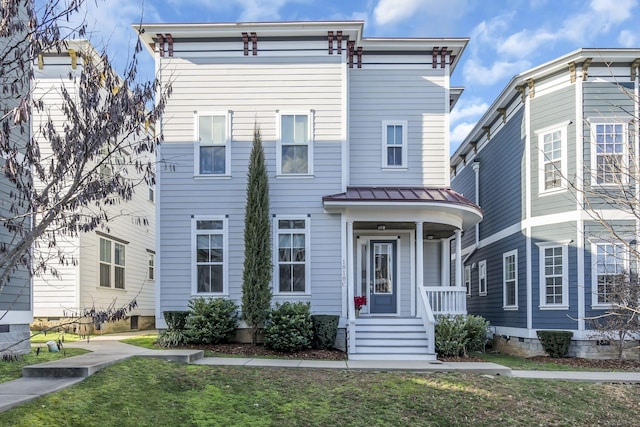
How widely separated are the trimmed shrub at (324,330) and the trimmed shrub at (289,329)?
17cm

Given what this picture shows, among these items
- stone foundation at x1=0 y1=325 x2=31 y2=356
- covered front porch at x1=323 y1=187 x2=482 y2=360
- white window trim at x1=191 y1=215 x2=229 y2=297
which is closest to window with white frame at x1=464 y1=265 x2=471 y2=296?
covered front porch at x1=323 y1=187 x2=482 y2=360

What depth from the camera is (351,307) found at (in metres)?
11.4

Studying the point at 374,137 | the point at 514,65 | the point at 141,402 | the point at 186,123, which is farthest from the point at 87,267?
the point at 514,65

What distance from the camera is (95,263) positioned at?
51.8 ft

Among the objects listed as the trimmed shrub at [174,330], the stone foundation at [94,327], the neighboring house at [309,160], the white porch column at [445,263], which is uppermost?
the neighboring house at [309,160]

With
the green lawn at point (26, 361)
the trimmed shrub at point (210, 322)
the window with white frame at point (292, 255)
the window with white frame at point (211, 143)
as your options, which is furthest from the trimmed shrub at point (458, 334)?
the green lawn at point (26, 361)

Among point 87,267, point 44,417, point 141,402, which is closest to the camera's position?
point 44,417

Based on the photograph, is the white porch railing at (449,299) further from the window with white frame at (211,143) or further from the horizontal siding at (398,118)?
the window with white frame at (211,143)

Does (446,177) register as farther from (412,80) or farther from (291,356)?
(291,356)

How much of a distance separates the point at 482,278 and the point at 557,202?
17.9ft

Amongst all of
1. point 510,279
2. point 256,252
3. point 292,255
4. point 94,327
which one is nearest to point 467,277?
point 510,279

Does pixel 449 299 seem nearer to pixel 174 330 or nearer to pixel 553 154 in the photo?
pixel 553 154

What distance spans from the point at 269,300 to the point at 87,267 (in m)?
6.80

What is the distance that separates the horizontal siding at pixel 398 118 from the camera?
13.4m
